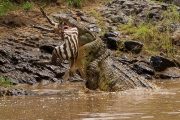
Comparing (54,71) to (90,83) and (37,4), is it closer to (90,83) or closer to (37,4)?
(90,83)

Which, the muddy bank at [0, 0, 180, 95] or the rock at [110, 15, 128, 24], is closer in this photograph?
the muddy bank at [0, 0, 180, 95]

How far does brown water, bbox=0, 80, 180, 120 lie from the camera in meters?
4.93

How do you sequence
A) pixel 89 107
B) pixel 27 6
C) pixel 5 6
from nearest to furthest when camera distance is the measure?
pixel 89 107
pixel 5 6
pixel 27 6

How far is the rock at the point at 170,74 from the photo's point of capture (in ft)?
36.6

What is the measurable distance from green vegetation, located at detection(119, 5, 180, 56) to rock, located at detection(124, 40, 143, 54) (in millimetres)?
427

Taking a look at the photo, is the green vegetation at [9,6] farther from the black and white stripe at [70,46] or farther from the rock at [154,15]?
the black and white stripe at [70,46]

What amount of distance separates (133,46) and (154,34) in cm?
131

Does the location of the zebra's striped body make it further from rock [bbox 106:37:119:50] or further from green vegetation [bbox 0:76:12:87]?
rock [bbox 106:37:119:50]

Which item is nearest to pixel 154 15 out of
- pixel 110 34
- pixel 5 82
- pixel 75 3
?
pixel 75 3

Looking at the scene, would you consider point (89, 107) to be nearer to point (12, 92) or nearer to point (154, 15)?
point (12, 92)

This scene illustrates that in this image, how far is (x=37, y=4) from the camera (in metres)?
14.6

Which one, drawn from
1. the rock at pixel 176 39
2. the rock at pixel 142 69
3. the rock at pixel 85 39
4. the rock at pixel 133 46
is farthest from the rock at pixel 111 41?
the rock at pixel 85 39

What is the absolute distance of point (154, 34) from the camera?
1351cm

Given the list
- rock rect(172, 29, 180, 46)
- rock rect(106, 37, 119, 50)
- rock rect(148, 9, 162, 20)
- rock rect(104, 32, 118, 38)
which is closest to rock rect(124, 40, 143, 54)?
rock rect(106, 37, 119, 50)
